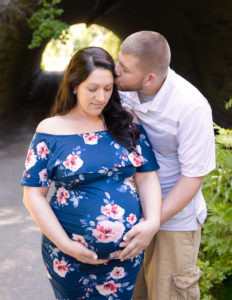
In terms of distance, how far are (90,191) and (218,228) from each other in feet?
6.07

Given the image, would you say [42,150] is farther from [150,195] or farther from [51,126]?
[150,195]

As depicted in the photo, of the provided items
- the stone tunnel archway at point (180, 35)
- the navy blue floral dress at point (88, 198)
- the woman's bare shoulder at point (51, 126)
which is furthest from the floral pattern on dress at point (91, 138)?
the stone tunnel archway at point (180, 35)

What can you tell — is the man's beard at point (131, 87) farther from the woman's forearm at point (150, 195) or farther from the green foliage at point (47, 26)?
the green foliage at point (47, 26)

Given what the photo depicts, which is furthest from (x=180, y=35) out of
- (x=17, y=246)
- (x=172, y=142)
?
(x=172, y=142)

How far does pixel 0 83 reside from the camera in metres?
10.8

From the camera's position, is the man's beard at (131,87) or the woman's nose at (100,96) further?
the man's beard at (131,87)

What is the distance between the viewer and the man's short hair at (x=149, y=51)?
7.49 ft

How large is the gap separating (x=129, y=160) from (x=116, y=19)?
54.4 ft

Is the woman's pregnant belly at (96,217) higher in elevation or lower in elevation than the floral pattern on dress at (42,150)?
lower

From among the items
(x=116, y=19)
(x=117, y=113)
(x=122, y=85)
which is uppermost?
(x=122, y=85)

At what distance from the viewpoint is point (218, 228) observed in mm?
3570

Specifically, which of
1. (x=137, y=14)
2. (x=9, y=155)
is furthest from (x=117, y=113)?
(x=137, y=14)

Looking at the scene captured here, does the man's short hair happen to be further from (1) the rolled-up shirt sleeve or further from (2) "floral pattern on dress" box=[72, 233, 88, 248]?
(2) "floral pattern on dress" box=[72, 233, 88, 248]

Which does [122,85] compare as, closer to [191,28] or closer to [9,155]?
[9,155]
